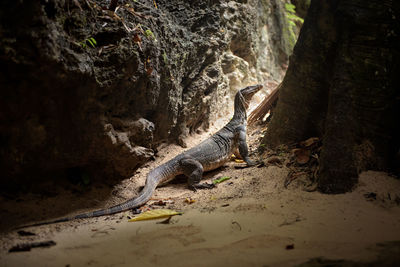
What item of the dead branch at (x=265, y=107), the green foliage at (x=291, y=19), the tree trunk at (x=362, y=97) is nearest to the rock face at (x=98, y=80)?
the dead branch at (x=265, y=107)

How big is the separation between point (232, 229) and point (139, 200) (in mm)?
1950

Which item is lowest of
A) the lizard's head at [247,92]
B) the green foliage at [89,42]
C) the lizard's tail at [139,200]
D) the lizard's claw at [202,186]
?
the lizard's claw at [202,186]

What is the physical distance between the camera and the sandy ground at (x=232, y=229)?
2.13m

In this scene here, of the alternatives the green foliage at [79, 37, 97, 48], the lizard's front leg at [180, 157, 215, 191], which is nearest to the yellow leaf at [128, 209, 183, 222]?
the lizard's front leg at [180, 157, 215, 191]

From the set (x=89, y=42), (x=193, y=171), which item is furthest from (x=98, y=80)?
(x=193, y=171)

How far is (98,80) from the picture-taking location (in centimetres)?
359

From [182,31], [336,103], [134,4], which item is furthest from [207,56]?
[336,103]

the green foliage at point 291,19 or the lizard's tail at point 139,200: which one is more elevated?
the green foliage at point 291,19

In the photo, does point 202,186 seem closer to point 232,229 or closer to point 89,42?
point 232,229

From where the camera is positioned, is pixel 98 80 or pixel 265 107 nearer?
pixel 98 80

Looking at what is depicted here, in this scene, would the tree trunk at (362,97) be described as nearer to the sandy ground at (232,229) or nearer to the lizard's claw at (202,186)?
the sandy ground at (232,229)

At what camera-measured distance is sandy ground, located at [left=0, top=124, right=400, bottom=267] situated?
2.13 meters

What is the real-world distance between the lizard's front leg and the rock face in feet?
2.60

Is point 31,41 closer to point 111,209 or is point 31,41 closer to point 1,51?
point 1,51
